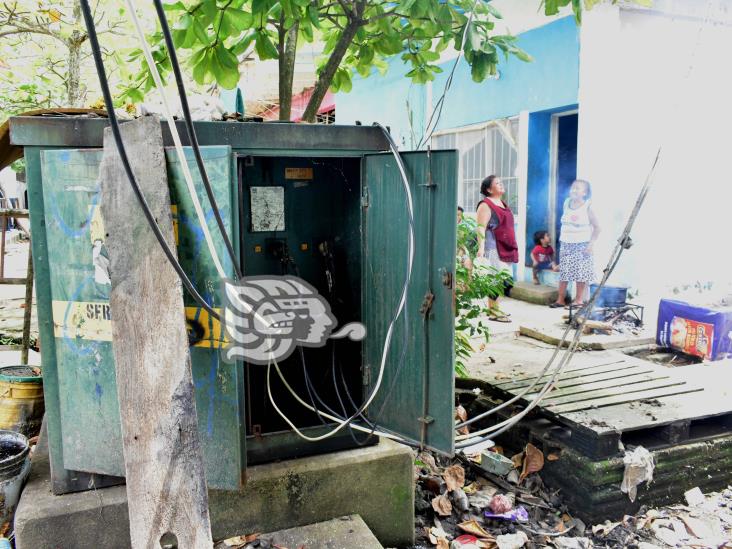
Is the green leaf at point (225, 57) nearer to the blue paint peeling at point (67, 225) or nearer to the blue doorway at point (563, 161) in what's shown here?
the blue paint peeling at point (67, 225)

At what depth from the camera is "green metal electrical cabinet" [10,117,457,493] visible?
9.14 ft

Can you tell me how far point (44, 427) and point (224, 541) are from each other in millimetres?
1401

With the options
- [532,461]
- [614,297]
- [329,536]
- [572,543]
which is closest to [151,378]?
[329,536]

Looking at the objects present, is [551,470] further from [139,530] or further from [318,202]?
[139,530]

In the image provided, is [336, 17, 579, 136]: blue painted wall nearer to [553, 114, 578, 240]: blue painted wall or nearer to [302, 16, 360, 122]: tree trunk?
[553, 114, 578, 240]: blue painted wall

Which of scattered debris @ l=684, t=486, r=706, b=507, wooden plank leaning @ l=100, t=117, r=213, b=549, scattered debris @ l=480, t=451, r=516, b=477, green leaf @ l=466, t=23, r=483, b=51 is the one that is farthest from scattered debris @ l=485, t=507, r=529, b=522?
green leaf @ l=466, t=23, r=483, b=51

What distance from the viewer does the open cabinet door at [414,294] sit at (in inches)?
115

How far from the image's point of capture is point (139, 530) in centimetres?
225

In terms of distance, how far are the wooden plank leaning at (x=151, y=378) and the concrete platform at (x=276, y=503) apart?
0.86 meters

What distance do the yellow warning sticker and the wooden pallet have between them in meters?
1.85

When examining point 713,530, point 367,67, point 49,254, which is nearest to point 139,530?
point 49,254

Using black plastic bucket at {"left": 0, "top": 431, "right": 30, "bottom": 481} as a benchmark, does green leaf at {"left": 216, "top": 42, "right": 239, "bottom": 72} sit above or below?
above

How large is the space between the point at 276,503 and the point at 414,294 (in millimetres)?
1328

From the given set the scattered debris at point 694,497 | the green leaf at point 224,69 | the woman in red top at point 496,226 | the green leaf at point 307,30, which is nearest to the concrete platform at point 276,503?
the scattered debris at point 694,497
